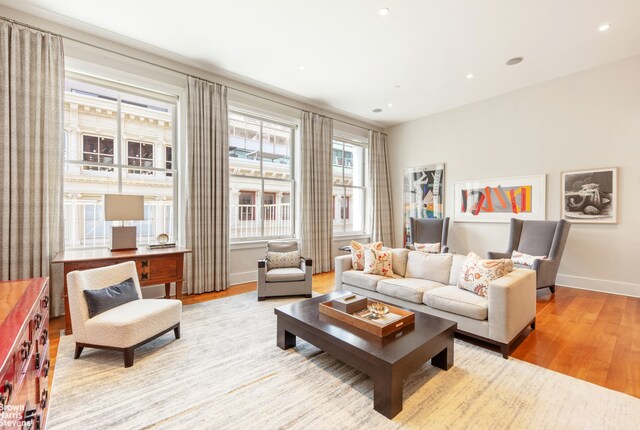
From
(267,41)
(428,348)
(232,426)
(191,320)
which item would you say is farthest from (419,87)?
(232,426)

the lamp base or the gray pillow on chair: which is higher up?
the lamp base

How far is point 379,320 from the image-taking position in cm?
227

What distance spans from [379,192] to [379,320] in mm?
5188

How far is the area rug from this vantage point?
69.5 inches

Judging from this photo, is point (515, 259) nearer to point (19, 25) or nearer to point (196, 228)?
point (196, 228)

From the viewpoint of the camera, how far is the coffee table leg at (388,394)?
178 centimetres

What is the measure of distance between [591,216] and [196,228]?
20.5ft

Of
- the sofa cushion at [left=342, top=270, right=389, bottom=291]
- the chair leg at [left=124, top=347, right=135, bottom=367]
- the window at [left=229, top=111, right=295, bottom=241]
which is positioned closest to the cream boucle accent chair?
the chair leg at [left=124, top=347, right=135, bottom=367]

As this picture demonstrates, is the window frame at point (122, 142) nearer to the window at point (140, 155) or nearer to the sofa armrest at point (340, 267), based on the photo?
the window at point (140, 155)

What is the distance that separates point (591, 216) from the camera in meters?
4.62

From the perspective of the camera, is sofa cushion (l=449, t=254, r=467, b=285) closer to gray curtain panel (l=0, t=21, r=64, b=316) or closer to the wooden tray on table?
the wooden tray on table

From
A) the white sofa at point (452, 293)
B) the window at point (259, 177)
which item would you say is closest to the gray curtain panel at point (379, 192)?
the window at point (259, 177)

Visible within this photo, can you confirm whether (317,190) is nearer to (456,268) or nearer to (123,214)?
(456,268)

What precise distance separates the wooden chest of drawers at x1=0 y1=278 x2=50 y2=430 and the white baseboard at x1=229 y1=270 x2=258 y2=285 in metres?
3.11
